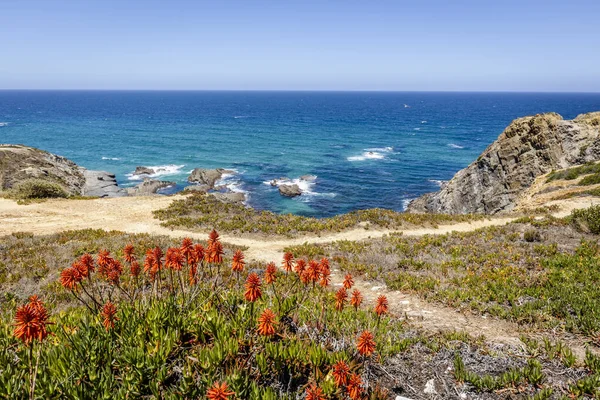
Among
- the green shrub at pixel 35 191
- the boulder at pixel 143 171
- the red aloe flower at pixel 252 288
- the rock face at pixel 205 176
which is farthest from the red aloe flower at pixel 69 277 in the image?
the boulder at pixel 143 171

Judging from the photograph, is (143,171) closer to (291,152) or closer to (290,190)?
(290,190)

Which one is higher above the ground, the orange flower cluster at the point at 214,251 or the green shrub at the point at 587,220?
the orange flower cluster at the point at 214,251

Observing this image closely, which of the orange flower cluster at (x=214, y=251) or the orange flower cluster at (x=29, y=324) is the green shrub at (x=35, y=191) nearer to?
the orange flower cluster at (x=214, y=251)

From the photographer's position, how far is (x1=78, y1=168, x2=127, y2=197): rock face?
131 ft

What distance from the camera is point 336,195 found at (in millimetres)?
48625

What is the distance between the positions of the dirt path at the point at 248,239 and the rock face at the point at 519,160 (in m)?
12.9

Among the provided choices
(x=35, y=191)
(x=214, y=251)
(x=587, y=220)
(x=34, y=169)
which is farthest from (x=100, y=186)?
(x=587, y=220)

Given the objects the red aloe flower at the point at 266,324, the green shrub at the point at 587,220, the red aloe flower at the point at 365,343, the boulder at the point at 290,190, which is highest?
the red aloe flower at the point at 266,324

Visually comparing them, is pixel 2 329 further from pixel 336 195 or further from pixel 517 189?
pixel 336 195

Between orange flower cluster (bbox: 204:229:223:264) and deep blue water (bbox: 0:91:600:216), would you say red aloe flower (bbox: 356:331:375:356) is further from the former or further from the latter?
deep blue water (bbox: 0:91:600:216)

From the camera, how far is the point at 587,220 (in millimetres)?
16156

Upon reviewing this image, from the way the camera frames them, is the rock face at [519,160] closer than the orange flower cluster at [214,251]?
No

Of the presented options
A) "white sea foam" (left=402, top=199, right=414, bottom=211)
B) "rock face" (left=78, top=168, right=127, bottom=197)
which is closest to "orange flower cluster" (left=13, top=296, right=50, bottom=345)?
"rock face" (left=78, top=168, right=127, bottom=197)

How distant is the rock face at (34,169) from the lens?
117 feet
